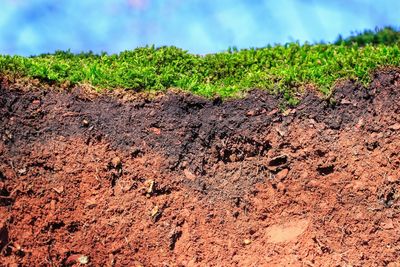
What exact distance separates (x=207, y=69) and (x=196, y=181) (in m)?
1.83

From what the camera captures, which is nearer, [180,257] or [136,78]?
[180,257]

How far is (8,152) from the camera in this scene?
653 centimetres

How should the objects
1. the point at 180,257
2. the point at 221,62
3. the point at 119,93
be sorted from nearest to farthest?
the point at 180,257 → the point at 119,93 → the point at 221,62

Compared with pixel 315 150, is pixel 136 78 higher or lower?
higher

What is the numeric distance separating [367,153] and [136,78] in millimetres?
2420

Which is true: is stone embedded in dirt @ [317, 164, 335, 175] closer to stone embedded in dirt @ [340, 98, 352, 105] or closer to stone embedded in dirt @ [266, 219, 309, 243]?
stone embedded in dirt @ [266, 219, 309, 243]

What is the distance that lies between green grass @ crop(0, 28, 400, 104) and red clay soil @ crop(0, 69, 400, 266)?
197 millimetres

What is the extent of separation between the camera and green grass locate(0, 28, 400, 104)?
6.98 m

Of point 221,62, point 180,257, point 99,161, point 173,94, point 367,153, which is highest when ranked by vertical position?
point 221,62

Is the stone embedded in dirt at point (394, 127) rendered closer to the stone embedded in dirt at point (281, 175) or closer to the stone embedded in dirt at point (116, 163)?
the stone embedded in dirt at point (281, 175)

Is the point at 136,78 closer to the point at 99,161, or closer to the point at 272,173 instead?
the point at 99,161

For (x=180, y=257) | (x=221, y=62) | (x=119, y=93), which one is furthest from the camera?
(x=221, y=62)

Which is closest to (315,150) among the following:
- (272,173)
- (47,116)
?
(272,173)

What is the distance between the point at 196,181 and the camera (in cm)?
665
